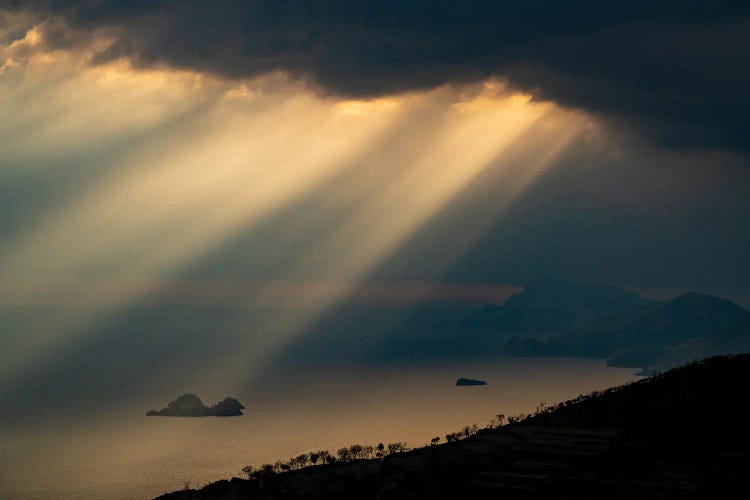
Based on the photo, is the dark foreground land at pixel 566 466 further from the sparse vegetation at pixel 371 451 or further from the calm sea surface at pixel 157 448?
the calm sea surface at pixel 157 448

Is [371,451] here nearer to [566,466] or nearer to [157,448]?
[566,466]

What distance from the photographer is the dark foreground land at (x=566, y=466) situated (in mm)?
53781

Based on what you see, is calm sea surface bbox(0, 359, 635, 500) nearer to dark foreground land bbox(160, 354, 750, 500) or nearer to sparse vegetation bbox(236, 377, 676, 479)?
sparse vegetation bbox(236, 377, 676, 479)

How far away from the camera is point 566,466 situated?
58.3m

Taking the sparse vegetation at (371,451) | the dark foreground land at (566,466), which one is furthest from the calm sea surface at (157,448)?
the dark foreground land at (566,466)

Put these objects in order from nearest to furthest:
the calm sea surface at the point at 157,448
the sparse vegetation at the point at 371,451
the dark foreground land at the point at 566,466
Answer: the dark foreground land at the point at 566,466 → the sparse vegetation at the point at 371,451 → the calm sea surface at the point at 157,448

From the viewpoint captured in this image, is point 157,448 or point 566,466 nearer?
point 566,466

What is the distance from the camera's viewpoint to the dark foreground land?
53.8m

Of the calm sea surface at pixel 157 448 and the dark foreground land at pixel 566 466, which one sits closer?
the dark foreground land at pixel 566 466

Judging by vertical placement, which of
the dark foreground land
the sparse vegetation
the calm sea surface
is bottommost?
the dark foreground land

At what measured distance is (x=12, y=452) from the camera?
156 metres

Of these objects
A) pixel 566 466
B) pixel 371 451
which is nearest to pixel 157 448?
pixel 371 451

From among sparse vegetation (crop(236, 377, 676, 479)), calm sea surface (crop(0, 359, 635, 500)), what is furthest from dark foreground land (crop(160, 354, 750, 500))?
calm sea surface (crop(0, 359, 635, 500))

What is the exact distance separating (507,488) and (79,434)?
150674 millimetres
